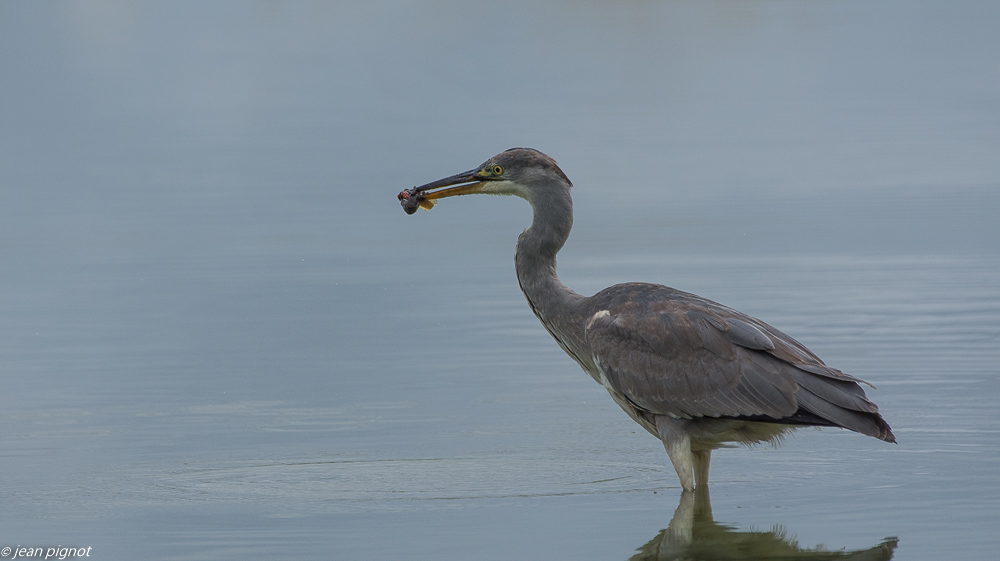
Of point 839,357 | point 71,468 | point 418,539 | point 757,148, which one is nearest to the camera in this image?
point 418,539

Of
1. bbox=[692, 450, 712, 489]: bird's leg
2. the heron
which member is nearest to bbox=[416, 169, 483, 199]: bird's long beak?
the heron

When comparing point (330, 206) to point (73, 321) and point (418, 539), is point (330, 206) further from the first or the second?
point (418, 539)

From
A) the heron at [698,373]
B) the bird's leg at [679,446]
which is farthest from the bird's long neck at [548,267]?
the bird's leg at [679,446]

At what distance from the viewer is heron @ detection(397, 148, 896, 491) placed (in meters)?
8.69

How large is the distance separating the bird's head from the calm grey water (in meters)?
1.64

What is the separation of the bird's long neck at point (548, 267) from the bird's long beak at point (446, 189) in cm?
44

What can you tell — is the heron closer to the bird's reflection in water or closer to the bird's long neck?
the bird's long neck

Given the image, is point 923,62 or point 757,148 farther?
point 923,62

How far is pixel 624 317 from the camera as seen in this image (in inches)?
368

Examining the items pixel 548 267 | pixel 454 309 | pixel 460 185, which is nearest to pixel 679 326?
pixel 548 267

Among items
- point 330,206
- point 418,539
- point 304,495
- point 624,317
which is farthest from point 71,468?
point 330,206

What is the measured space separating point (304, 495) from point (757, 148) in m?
15.8

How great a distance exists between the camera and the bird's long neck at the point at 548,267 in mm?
9906

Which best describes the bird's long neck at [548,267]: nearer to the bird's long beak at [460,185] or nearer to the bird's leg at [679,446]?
the bird's long beak at [460,185]
